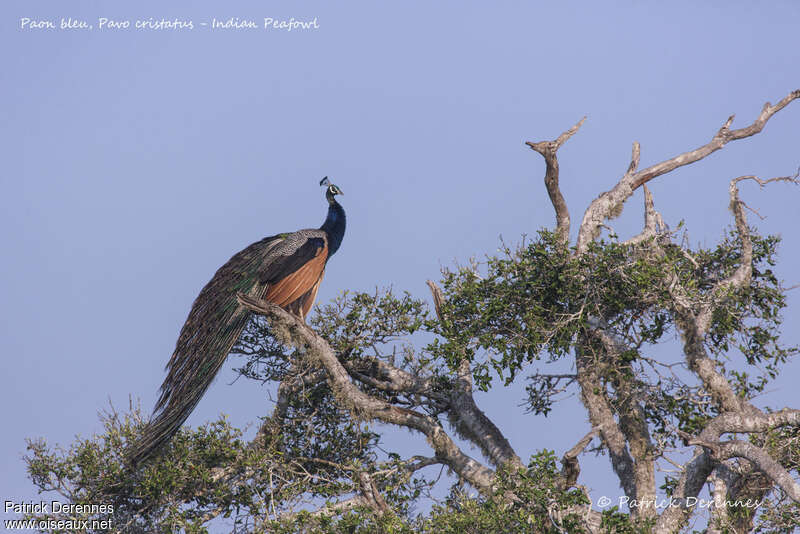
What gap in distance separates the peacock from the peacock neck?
0.04 metres

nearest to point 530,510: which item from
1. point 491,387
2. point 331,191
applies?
point 491,387

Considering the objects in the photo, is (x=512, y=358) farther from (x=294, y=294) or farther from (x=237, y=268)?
(x=237, y=268)

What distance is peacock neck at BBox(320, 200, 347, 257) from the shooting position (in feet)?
47.3

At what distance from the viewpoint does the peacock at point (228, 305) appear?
40.3ft

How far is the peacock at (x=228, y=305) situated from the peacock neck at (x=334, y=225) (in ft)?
0.12

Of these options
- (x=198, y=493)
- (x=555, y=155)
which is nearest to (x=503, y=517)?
(x=198, y=493)

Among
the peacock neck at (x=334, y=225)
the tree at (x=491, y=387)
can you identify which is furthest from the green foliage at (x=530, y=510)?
the peacock neck at (x=334, y=225)

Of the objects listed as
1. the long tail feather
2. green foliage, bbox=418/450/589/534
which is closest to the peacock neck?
the long tail feather

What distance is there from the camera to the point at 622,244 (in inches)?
469

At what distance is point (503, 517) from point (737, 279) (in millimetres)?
4773

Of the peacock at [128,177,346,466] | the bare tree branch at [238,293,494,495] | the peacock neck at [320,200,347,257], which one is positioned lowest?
the bare tree branch at [238,293,494,495]

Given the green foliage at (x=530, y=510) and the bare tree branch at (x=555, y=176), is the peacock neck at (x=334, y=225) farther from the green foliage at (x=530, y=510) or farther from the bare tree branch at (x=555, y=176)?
the green foliage at (x=530, y=510)

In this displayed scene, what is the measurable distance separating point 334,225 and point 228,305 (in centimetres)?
250

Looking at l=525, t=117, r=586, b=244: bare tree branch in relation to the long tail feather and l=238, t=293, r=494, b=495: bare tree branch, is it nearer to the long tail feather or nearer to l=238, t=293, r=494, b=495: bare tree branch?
l=238, t=293, r=494, b=495: bare tree branch
